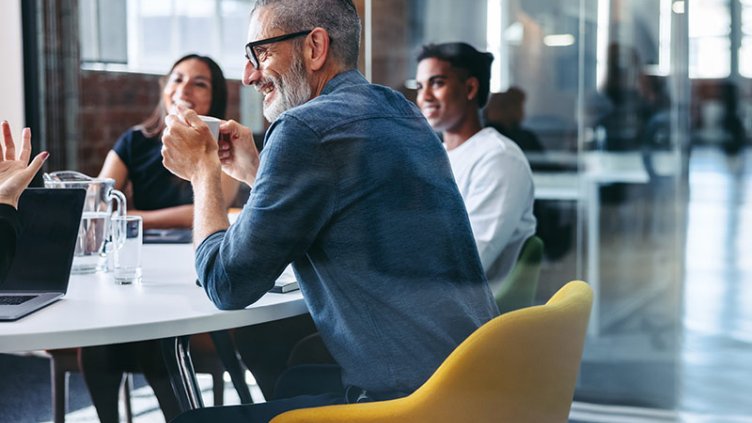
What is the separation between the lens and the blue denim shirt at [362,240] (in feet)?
4.75

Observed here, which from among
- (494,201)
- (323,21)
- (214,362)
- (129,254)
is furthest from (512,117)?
(129,254)

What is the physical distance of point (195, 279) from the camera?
74.0 inches

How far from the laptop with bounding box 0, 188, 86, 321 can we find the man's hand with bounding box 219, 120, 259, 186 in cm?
30

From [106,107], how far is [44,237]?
7.17 ft

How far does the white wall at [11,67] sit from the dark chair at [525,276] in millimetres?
2415

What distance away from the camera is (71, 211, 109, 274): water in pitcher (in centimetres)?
197

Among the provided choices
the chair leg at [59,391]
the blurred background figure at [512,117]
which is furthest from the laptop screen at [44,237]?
the blurred background figure at [512,117]

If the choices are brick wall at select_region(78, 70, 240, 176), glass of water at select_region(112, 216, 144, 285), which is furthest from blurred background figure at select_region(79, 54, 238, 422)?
glass of water at select_region(112, 216, 144, 285)

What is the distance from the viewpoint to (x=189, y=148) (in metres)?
1.67

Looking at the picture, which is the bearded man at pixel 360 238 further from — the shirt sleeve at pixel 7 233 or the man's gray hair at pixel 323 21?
the shirt sleeve at pixel 7 233

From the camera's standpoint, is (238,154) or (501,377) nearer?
(501,377)

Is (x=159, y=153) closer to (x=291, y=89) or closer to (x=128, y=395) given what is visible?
(x=128, y=395)

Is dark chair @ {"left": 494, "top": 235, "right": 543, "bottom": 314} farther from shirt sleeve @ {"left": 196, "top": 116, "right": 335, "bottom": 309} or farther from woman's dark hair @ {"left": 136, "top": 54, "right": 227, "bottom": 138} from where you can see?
woman's dark hair @ {"left": 136, "top": 54, "right": 227, "bottom": 138}

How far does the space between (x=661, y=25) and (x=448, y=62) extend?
683 millimetres
